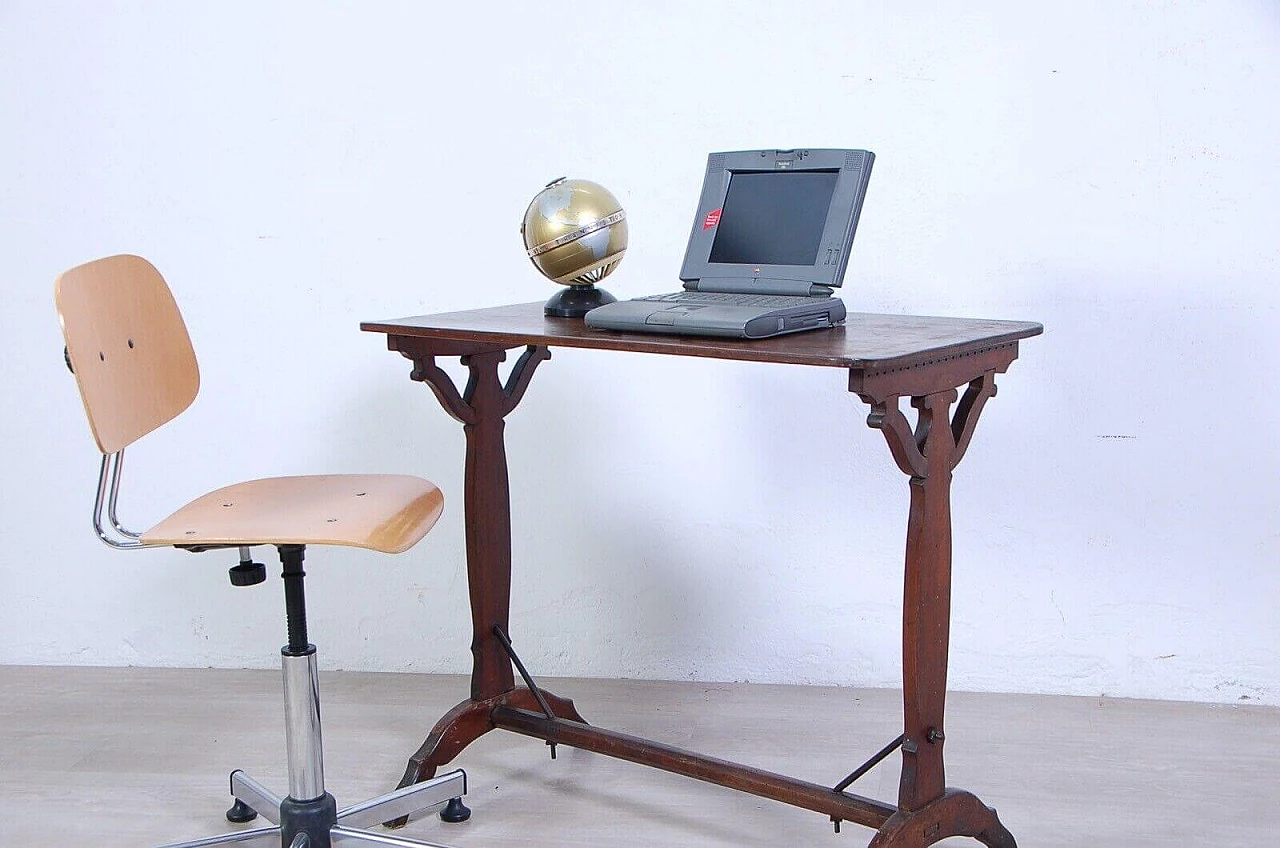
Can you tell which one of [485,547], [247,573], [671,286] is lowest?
[485,547]

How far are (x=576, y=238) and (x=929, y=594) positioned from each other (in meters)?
0.88

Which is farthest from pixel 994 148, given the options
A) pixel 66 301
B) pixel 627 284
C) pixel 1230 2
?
pixel 66 301

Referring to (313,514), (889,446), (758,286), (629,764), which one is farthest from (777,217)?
(629,764)

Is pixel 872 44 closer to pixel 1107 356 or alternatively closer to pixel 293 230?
pixel 1107 356

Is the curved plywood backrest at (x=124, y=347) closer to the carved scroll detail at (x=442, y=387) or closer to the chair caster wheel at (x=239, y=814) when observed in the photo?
the carved scroll detail at (x=442, y=387)

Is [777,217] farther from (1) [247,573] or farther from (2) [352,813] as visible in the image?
(2) [352,813]

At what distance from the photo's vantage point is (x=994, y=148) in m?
3.24

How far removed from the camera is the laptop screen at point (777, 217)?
2.37 metres

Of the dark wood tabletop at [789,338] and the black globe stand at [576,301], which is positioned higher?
the black globe stand at [576,301]

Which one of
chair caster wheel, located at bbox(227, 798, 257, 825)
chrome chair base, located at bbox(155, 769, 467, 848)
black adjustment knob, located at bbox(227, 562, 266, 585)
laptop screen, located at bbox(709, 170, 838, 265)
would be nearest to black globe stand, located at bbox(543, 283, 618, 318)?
laptop screen, located at bbox(709, 170, 838, 265)

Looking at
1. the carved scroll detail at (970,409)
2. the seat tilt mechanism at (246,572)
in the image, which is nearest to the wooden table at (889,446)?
the carved scroll detail at (970,409)

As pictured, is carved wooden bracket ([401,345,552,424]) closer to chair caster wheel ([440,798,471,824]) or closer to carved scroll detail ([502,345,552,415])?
carved scroll detail ([502,345,552,415])

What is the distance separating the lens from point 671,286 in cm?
341

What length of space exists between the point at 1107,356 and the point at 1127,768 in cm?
94
